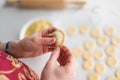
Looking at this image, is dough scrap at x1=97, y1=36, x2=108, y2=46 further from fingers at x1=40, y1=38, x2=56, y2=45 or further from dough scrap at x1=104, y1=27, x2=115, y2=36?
fingers at x1=40, y1=38, x2=56, y2=45

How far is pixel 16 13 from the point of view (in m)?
0.84

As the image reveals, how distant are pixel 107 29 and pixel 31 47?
0.26 metres

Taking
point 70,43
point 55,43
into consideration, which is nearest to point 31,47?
point 55,43

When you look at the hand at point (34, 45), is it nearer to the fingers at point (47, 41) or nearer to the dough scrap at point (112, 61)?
the fingers at point (47, 41)

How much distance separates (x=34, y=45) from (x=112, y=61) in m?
0.23

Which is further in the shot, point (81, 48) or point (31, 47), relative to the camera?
point (81, 48)

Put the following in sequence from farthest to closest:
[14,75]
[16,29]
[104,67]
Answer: [16,29]
[104,67]
[14,75]

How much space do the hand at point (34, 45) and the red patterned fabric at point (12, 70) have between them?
59mm

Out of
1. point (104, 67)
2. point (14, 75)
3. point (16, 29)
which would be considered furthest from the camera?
point (16, 29)

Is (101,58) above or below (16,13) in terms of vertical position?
below

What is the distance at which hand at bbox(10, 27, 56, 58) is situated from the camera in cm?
60

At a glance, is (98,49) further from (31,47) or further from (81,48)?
(31,47)

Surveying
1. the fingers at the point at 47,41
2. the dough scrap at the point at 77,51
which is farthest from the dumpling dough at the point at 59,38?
the dough scrap at the point at 77,51

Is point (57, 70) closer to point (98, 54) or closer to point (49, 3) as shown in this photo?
point (98, 54)
